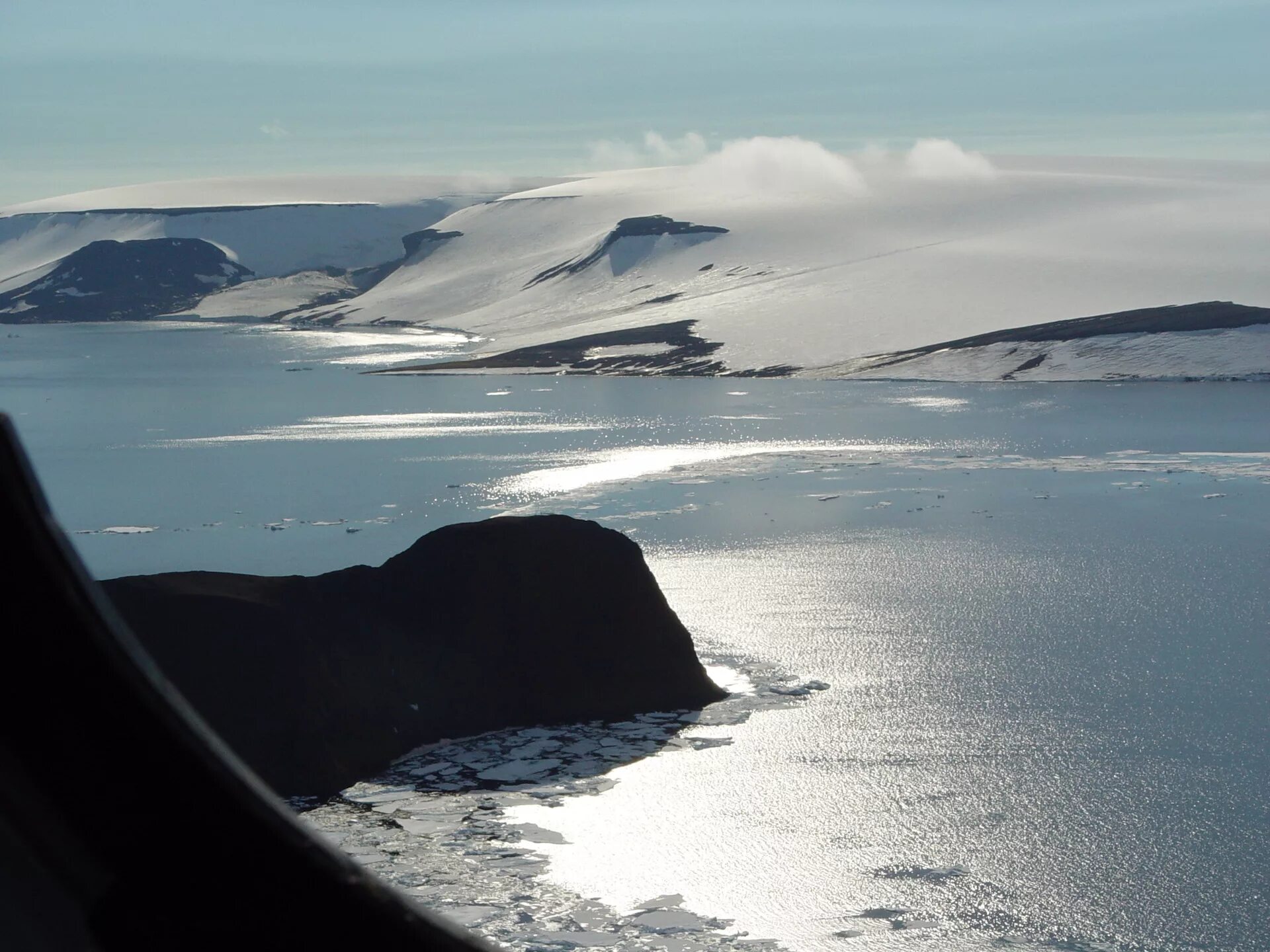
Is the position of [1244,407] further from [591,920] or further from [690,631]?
[591,920]

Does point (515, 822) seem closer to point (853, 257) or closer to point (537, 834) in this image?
point (537, 834)

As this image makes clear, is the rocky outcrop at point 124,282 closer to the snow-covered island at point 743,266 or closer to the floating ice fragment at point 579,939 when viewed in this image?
the snow-covered island at point 743,266

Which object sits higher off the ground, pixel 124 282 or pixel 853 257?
pixel 124 282

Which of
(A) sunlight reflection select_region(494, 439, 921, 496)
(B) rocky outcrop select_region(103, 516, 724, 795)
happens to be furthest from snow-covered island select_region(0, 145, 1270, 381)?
(B) rocky outcrop select_region(103, 516, 724, 795)

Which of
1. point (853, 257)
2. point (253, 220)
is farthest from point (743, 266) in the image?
point (253, 220)

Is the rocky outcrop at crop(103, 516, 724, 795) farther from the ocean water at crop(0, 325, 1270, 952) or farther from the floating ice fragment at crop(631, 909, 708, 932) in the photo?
the floating ice fragment at crop(631, 909, 708, 932)
